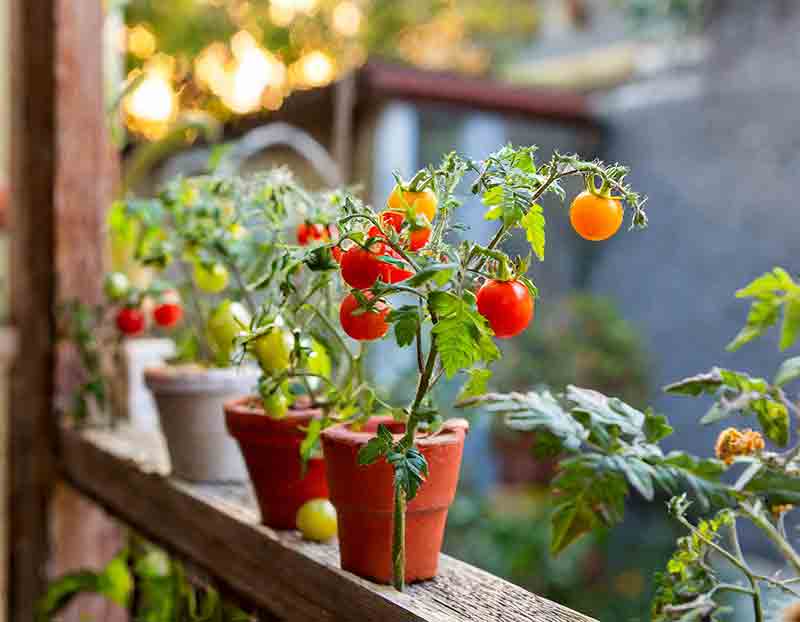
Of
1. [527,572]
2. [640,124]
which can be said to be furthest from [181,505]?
[640,124]

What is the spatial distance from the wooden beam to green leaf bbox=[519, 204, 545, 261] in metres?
1.26

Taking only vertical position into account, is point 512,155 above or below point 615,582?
above

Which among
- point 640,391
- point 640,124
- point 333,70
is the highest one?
point 333,70

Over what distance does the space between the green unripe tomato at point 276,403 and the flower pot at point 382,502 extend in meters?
0.08

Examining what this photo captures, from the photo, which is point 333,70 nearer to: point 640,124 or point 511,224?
point 640,124

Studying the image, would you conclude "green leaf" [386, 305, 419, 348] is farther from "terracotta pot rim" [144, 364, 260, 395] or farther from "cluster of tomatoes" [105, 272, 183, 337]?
"cluster of tomatoes" [105, 272, 183, 337]

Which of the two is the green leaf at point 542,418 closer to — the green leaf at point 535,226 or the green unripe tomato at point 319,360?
the green leaf at point 535,226

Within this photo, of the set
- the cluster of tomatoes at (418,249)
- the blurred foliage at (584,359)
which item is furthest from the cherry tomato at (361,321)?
the blurred foliage at (584,359)

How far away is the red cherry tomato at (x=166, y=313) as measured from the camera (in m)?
1.38

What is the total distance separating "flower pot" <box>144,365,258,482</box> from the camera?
1221 mm

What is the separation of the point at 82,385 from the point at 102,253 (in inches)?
11.5

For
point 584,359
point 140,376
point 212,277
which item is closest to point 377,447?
point 212,277

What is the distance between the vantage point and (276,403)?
0.92 meters

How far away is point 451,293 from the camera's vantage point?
2.22ft
